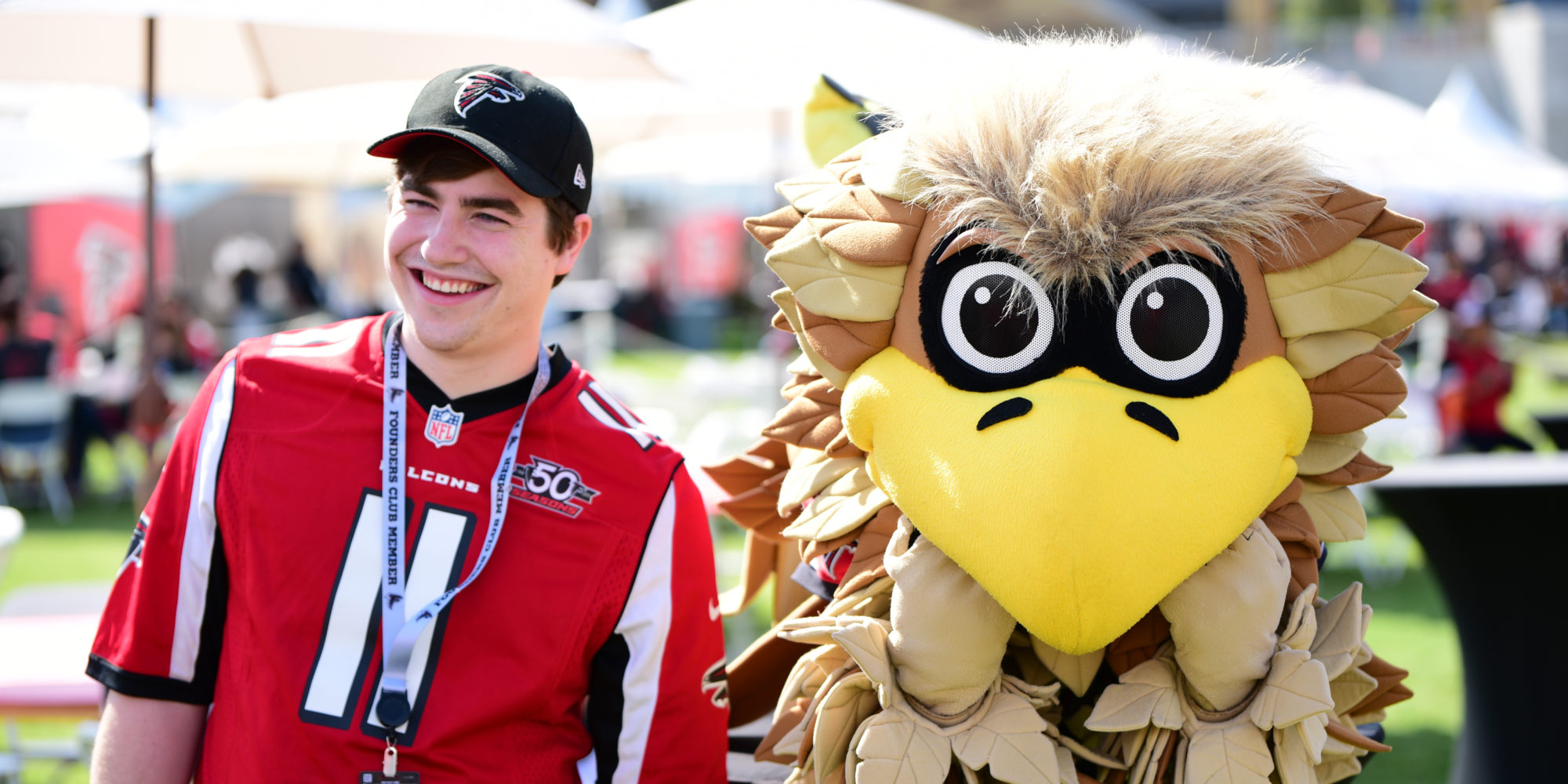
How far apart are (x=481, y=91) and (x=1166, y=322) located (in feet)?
3.36

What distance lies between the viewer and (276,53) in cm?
377

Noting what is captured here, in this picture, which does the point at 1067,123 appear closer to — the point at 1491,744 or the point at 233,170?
the point at 1491,744

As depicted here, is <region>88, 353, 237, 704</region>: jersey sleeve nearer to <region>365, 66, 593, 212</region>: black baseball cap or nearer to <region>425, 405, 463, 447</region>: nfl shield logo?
<region>425, 405, 463, 447</region>: nfl shield logo

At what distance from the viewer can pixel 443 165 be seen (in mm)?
1723

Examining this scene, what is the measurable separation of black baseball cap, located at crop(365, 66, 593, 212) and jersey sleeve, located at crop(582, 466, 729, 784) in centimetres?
51

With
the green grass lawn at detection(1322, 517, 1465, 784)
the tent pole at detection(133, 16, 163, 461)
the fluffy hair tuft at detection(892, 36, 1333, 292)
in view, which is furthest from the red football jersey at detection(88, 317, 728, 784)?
the tent pole at detection(133, 16, 163, 461)

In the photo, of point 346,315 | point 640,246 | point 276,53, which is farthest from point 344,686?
point 640,246

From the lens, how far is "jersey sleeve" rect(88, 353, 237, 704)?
5.57 feet

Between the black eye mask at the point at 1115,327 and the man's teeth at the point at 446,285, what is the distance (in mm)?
744

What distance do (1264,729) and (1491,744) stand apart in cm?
207

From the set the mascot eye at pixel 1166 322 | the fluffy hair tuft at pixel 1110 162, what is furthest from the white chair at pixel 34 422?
the mascot eye at pixel 1166 322

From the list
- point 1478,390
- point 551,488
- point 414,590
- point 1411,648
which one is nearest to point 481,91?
point 551,488

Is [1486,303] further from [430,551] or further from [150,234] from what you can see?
[430,551]

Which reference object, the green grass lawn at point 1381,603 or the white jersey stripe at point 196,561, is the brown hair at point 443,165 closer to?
the white jersey stripe at point 196,561
